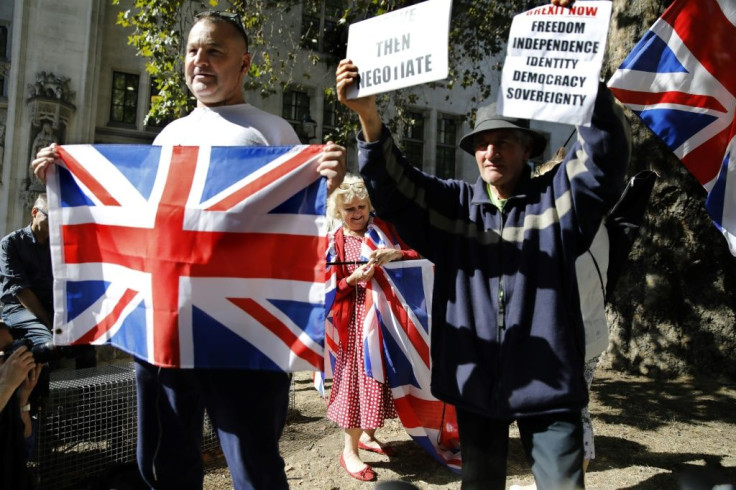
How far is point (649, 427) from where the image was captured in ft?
16.8

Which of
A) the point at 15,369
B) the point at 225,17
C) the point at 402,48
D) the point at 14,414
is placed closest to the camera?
the point at 402,48

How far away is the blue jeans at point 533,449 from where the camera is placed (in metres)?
2.20

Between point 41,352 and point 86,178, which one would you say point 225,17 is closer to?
point 86,178

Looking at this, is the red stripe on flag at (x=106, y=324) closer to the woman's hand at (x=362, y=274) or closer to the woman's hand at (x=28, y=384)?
the woman's hand at (x=28, y=384)

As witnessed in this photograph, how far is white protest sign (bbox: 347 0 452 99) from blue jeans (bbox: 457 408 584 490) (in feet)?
4.08

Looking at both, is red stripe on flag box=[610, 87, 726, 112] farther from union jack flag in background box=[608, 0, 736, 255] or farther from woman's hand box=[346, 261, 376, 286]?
woman's hand box=[346, 261, 376, 286]

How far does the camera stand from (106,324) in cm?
258

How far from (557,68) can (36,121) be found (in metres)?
18.2

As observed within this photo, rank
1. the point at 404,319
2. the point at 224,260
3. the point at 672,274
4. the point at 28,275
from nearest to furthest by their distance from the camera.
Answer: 1. the point at 224,260
2. the point at 404,319
3. the point at 28,275
4. the point at 672,274

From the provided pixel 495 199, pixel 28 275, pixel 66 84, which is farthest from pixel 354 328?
pixel 66 84

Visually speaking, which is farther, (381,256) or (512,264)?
(381,256)

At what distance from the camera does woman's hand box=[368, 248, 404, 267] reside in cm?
416

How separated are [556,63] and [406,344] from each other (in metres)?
2.43

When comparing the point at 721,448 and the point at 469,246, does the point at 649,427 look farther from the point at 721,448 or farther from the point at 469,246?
the point at 469,246
